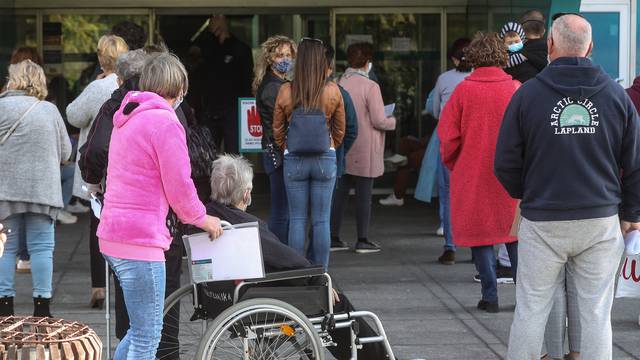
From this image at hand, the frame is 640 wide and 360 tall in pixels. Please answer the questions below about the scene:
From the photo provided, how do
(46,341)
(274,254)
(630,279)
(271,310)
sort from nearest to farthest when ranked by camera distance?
(46,341) → (271,310) → (274,254) → (630,279)

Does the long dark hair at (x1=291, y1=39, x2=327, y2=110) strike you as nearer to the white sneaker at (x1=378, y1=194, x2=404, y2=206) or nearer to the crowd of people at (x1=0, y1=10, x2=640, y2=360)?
the crowd of people at (x1=0, y1=10, x2=640, y2=360)

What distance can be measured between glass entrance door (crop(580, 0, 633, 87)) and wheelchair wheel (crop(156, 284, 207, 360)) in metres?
5.54

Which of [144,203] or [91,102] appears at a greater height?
[91,102]

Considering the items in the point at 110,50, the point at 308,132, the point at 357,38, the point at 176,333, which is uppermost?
the point at 357,38

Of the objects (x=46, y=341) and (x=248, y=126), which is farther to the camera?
(x=248, y=126)

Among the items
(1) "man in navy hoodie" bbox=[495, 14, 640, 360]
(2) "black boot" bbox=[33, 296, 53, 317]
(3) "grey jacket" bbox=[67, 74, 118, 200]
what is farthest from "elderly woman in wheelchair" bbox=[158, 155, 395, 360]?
(3) "grey jacket" bbox=[67, 74, 118, 200]

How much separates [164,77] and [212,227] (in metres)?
0.70

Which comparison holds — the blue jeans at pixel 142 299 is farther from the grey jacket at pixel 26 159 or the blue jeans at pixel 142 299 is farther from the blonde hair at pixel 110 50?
the blonde hair at pixel 110 50

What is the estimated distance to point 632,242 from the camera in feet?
17.5

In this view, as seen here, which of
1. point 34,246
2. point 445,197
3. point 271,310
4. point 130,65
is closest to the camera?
point 271,310

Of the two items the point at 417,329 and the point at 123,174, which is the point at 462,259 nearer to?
the point at 417,329

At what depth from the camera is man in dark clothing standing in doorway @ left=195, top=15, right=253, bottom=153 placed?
13.3m

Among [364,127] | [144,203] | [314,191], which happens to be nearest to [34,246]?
[314,191]

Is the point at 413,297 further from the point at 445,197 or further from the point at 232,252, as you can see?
the point at 232,252
